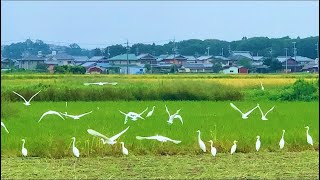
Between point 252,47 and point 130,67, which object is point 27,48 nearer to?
point 130,67

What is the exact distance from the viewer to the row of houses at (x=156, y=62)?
95.2 ft

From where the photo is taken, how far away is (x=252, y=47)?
31219 mm

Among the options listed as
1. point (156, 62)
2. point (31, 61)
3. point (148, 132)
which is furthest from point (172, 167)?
point (156, 62)

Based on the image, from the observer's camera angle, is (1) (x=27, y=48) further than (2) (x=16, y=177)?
Yes

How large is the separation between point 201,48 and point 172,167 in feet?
88.0

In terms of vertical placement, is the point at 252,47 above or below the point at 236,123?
above

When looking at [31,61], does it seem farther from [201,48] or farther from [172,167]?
[172,167]

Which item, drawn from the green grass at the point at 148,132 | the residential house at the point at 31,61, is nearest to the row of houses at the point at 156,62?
the residential house at the point at 31,61

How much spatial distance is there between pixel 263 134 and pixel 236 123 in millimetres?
1698

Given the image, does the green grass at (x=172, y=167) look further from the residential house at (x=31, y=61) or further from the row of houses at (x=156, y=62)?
the residential house at (x=31, y=61)

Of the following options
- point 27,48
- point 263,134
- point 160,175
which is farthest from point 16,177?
point 27,48

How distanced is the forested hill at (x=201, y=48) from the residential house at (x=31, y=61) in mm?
531

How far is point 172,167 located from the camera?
563 centimetres

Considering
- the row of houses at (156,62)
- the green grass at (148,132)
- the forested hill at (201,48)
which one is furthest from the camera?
the row of houses at (156,62)
